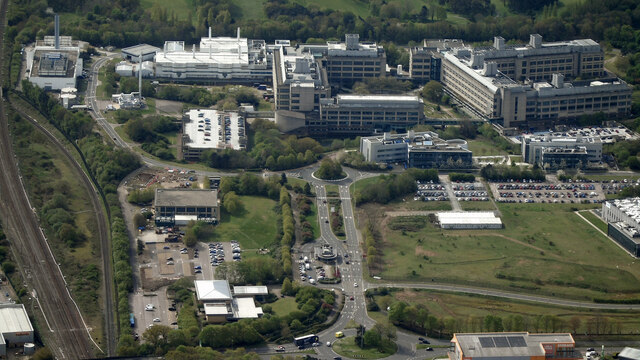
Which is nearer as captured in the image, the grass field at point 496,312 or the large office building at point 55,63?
the grass field at point 496,312

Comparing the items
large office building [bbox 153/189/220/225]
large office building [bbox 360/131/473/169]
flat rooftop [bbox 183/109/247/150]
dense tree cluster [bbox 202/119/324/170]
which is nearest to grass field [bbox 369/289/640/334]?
large office building [bbox 153/189/220/225]

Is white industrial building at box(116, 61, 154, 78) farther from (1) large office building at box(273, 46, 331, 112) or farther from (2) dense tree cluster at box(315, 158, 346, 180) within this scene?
(2) dense tree cluster at box(315, 158, 346, 180)

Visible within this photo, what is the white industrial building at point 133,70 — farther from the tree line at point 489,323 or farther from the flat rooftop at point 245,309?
the tree line at point 489,323

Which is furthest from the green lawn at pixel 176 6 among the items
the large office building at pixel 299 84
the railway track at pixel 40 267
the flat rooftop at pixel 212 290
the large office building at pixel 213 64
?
the flat rooftop at pixel 212 290

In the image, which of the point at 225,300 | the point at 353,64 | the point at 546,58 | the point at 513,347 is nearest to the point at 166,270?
Answer: the point at 225,300

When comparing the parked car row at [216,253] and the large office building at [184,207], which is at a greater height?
the large office building at [184,207]

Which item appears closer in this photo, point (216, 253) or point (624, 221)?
point (216, 253)

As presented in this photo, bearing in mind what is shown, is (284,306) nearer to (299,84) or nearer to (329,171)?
(329,171)
